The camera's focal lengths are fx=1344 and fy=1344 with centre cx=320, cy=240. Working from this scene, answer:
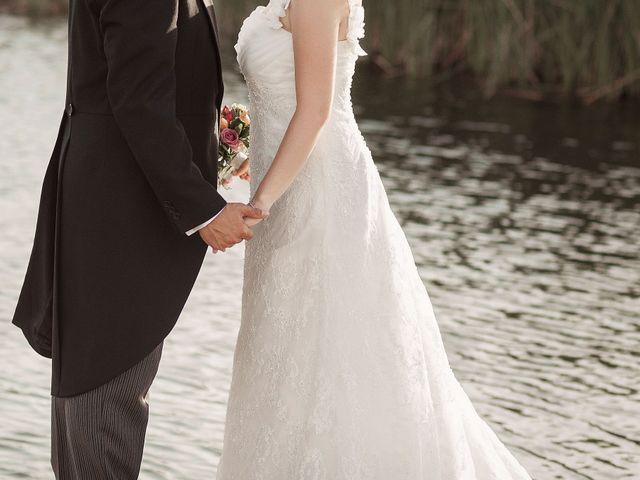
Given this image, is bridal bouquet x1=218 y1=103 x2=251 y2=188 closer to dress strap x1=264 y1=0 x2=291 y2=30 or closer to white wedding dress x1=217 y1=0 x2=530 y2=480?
white wedding dress x1=217 y1=0 x2=530 y2=480

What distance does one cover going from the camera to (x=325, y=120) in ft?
10.1

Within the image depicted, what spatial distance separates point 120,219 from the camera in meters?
2.87

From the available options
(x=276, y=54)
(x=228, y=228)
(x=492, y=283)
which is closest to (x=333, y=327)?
(x=228, y=228)

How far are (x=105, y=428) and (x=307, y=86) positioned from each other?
0.88m

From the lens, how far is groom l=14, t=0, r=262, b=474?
278 cm

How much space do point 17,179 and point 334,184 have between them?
608 cm

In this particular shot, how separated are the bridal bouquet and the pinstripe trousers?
0.56 metres

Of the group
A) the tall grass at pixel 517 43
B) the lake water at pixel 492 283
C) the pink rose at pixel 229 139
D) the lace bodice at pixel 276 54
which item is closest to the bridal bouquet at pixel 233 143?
the pink rose at pixel 229 139

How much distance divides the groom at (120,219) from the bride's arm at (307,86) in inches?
5.8

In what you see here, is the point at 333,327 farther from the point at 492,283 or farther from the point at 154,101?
the point at 492,283

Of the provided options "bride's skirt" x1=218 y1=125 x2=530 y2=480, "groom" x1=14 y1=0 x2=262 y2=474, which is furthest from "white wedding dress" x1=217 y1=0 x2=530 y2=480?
"groom" x1=14 y1=0 x2=262 y2=474

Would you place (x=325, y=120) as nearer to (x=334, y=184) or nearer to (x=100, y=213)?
(x=334, y=184)

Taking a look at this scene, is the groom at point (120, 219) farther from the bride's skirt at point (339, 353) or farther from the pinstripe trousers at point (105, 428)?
the bride's skirt at point (339, 353)

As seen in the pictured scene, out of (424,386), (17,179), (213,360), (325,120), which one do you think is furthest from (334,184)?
(17,179)
